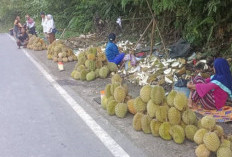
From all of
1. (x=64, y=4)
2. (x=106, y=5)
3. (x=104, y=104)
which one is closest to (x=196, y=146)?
(x=104, y=104)

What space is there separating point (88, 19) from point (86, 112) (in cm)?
1078

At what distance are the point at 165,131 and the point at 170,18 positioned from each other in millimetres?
5983

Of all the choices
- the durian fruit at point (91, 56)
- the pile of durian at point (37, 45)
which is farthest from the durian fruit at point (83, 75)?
the pile of durian at point (37, 45)

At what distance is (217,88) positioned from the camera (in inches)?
201

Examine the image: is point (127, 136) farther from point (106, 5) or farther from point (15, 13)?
point (15, 13)

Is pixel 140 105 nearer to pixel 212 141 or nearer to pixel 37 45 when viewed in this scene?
pixel 212 141

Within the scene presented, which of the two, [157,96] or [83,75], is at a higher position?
[157,96]

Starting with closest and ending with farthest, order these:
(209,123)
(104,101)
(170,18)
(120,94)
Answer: (209,123) < (120,94) < (104,101) < (170,18)

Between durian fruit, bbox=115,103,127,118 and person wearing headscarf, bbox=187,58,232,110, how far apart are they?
4.04 ft

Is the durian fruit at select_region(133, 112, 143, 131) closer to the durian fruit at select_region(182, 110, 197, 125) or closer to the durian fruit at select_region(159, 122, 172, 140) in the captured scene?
the durian fruit at select_region(159, 122, 172, 140)

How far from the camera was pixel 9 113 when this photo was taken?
5.61 metres

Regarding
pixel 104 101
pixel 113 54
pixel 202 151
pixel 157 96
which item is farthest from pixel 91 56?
pixel 202 151

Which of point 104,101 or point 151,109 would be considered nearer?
point 151,109

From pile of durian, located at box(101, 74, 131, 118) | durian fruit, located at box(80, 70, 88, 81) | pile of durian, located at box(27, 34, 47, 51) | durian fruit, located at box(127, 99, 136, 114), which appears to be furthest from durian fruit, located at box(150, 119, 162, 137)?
pile of durian, located at box(27, 34, 47, 51)
